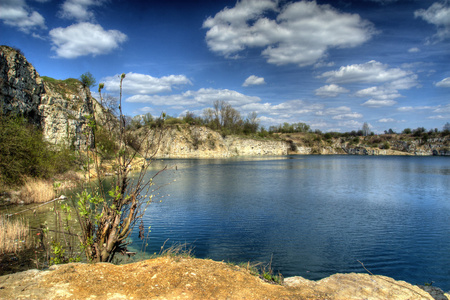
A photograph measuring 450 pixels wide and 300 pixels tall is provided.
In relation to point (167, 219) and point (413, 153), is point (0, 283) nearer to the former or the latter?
point (167, 219)

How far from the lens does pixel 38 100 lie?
114ft

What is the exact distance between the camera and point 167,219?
14.8 metres

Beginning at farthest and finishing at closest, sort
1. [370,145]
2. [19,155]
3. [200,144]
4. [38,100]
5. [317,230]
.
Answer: [370,145]
[200,144]
[38,100]
[19,155]
[317,230]

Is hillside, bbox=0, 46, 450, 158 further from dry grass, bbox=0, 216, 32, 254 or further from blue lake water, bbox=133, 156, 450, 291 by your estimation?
blue lake water, bbox=133, 156, 450, 291

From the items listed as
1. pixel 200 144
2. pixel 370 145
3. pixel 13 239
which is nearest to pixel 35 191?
pixel 13 239

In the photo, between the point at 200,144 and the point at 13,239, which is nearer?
the point at 13,239

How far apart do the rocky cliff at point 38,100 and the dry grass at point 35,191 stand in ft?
20.5

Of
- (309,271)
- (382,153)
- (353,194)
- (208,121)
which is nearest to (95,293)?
(309,271)

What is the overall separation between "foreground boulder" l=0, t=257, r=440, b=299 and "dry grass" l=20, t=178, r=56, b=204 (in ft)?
46.6

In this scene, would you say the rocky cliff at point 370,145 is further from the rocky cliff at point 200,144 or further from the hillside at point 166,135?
the rocky cliff at point 200,144

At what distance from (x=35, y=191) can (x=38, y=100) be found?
23218mm

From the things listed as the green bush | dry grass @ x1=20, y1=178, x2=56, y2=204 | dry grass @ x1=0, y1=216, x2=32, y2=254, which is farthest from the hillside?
dry grass @ x1=0, y1=216, x2=32, y2=254

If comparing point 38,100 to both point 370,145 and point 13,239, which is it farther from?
point 370,145

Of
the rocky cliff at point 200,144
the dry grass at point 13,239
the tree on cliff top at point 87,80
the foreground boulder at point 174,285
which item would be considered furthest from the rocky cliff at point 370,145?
the foreground boulder at point 174,285
